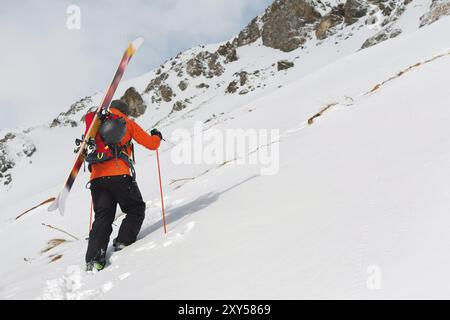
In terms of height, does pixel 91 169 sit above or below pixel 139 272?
above

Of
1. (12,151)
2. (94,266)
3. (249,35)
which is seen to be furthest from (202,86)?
(94,266)

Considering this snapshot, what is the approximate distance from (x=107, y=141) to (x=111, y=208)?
78 cm

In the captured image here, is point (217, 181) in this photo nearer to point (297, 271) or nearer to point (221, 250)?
point (221, 250)

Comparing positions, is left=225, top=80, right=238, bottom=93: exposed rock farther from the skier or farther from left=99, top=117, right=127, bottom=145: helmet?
left=99, top=117, right=127, bottom=145: helmet

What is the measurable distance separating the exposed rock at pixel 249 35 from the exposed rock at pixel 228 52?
3.37 m

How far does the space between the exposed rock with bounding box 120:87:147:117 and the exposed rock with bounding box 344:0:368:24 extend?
3257 centimetres

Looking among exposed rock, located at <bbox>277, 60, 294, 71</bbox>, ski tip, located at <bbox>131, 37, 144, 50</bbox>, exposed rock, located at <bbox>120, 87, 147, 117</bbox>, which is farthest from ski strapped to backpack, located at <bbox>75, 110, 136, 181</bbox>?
exposed rock, located at <bbox>120, 87, 147, 117</bbox>

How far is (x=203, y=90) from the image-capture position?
194 ft

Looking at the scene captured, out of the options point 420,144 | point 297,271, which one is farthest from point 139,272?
point 420,144

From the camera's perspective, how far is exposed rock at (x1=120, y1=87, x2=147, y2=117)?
2470 inches

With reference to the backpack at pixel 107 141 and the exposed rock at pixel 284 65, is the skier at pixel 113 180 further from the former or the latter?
the exposed rock at pixel 284 65

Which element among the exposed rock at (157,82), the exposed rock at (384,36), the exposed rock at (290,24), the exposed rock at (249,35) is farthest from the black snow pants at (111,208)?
the exposed rock at (249,35)

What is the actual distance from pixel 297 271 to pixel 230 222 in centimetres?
145

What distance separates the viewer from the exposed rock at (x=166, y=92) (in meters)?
61.8
